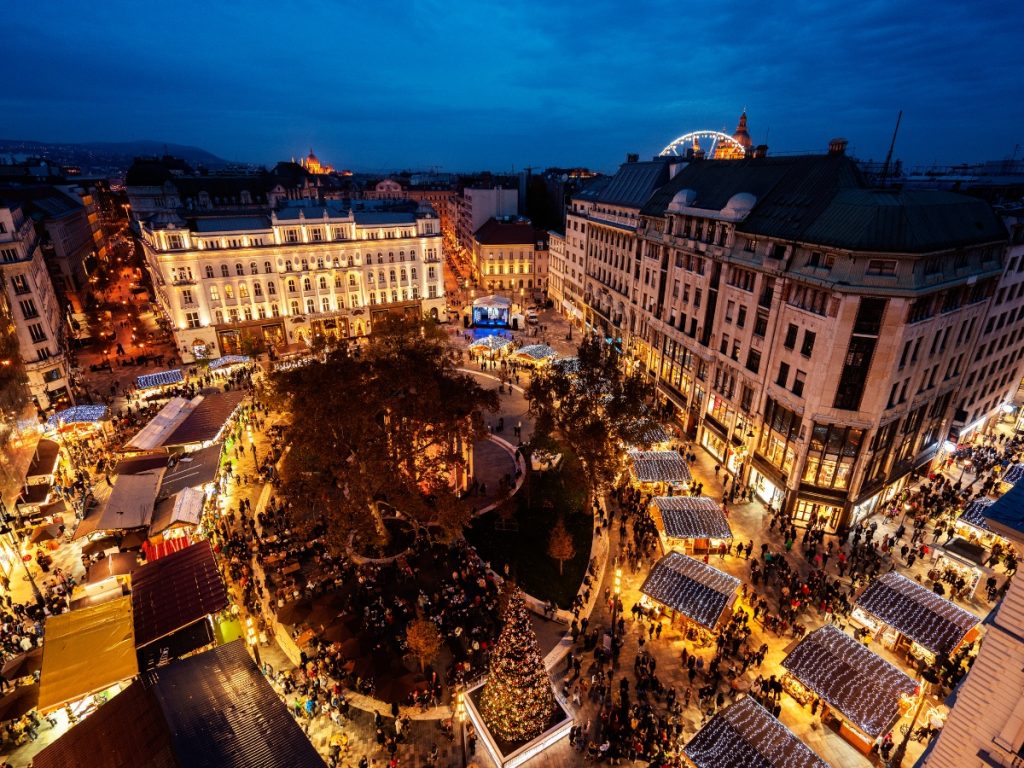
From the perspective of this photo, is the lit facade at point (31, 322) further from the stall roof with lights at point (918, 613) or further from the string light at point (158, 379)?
the stall roof with lights at point (918, 613)

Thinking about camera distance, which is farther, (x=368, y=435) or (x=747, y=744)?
(x=368, y=435)

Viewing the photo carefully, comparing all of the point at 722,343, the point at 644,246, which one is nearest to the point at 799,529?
the point at 722,343

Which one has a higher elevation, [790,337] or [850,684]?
[790,337]

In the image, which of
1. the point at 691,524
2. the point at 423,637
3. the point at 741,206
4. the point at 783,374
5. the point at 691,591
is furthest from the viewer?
the point at 741,206

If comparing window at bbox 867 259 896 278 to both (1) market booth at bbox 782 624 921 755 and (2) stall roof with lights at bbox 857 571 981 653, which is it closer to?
(2) stall roof with lights at bbox 857 571 981 653

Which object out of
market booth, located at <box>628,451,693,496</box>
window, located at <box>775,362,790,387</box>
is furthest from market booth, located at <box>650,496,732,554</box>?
window, located at <box>775,362,790,387</box>

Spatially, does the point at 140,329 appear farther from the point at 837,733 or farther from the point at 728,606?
the point at 837,733

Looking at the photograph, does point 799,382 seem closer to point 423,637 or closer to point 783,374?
point 783,374

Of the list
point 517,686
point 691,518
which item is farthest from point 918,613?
point 517,686
